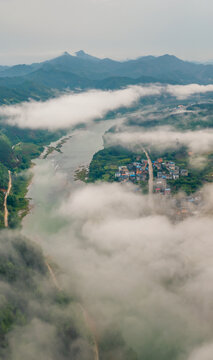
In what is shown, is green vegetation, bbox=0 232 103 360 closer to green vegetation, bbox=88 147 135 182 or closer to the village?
the village

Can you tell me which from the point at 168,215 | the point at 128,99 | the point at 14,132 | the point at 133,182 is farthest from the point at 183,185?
the point at 128,99

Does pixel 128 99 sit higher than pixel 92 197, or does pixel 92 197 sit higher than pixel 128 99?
pixel 128 99

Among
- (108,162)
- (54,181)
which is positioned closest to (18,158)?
(54,181)

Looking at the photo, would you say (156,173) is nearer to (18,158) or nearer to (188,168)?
(188,168)

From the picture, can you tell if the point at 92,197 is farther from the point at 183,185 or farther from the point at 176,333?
the point at 176,333

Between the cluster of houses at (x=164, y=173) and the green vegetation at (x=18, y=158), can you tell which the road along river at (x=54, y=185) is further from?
the cluster of houses at (x=164, y=173)

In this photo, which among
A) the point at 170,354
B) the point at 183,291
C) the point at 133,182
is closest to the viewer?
the point at 170,354

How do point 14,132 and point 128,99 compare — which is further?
point 128,99
